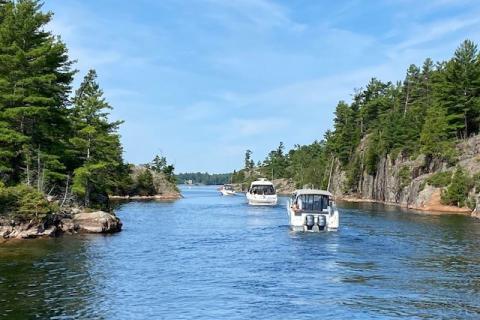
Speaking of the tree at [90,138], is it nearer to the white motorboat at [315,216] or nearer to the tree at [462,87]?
the white motorboat at [315,216]

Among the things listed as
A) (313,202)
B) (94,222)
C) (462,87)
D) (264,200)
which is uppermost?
(462,87)

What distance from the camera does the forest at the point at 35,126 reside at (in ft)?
134

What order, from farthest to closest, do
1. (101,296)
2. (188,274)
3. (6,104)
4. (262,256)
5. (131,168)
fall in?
(131,168) < (6,104) < (262,256) < (188,274) < (101,296)

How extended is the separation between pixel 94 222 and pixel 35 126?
9977 mm

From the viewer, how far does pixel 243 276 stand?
1000 inches

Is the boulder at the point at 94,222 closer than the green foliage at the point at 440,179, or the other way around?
the boulder at the point at 94,222

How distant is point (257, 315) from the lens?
18.3m

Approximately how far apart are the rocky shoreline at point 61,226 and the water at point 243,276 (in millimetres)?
1688

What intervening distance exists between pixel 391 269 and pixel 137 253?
1488 centimetres

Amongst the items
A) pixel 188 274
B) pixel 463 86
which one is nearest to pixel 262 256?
pixel 188 274

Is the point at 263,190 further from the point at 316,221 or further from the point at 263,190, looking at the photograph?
the point at 316,221

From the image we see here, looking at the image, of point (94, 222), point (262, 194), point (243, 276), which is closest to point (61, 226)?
point (94, 222)

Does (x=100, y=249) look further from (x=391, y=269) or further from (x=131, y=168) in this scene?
(x=131, y=168)

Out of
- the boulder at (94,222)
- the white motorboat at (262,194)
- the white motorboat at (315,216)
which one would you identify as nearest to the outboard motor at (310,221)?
the white motorboat at (315,216)
